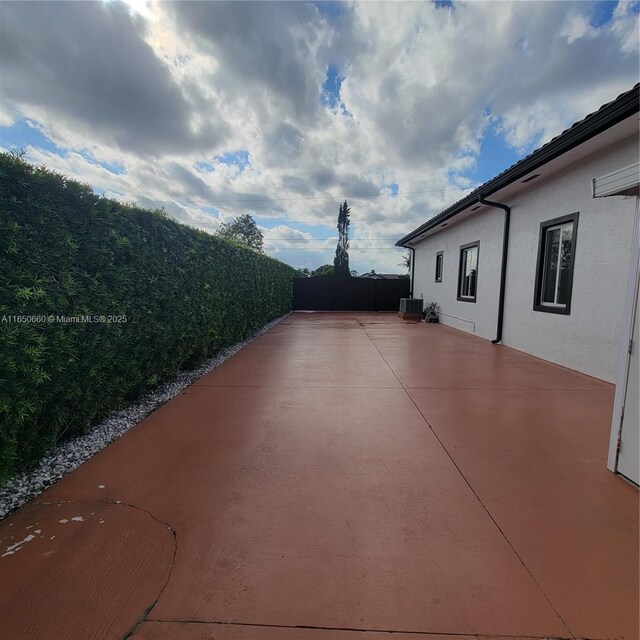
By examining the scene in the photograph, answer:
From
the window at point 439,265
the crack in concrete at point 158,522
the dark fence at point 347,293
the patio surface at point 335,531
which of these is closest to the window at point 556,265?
the patio surface at point 335,531

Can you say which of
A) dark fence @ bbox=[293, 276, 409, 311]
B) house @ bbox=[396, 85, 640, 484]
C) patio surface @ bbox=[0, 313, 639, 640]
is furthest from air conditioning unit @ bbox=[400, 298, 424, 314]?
patio surface @ bbox=[0, 313, 639, 640]

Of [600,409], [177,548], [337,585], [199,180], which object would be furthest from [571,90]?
[199,180]

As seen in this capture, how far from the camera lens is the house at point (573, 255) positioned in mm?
2158

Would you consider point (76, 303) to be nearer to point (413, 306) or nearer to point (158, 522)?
point (158, 522)

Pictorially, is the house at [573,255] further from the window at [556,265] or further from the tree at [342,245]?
the tree at [342,245]

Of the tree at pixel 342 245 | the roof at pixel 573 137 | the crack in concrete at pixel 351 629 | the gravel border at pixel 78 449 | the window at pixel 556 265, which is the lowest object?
the gravel border at pixel 78 449

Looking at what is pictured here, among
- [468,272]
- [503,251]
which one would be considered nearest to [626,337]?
[503,251]

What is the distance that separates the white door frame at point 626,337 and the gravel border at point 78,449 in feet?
13.3

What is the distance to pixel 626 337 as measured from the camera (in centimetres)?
210

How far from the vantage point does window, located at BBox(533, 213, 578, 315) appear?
5.02 m

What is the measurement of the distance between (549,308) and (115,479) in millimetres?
6501

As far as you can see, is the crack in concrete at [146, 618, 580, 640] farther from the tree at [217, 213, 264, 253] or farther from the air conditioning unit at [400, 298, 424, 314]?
the tree at [217, 213, 264, 253]

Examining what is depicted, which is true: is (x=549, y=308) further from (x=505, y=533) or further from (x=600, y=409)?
(x=505, y=533)

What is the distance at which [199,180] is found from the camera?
75.8 feet
